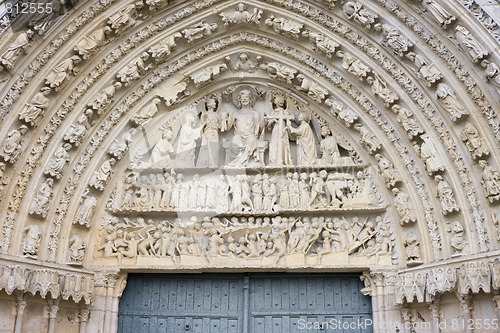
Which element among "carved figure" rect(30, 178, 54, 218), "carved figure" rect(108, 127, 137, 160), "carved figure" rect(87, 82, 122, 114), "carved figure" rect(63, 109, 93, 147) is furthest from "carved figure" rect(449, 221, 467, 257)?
"carved figure" rect(30, 178, 54, 218)

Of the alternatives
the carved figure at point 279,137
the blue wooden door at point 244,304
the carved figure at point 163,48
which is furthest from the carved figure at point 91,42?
the blue wooden door at point 244,304

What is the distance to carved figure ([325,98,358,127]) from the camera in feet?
21.9

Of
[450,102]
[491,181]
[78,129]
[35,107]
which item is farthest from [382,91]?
[35,107]

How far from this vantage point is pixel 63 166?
20.9 feet

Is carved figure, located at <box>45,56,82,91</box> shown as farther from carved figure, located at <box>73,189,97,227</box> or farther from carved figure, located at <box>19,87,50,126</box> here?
carved figure, located at <box>73,189,97,227</box>

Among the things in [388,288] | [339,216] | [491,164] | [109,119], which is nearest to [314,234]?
[339,216]

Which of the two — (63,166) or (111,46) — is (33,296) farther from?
(111,46)

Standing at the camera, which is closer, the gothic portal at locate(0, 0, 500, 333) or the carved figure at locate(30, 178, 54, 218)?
the gothic portal at locate(0, 0, 500, 333)

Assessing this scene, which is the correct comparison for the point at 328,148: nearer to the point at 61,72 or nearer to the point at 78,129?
the point at 78,129

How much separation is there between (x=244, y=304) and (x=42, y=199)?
240 cm

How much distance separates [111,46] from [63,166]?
143cm

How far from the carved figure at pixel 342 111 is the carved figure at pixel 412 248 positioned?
1.37m

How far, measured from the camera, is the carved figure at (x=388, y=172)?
6.35m

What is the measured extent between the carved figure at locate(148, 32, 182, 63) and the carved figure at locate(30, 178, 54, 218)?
179cm
